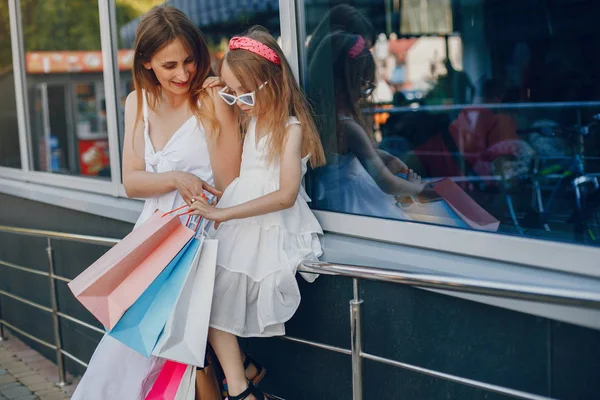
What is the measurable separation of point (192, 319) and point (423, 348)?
0.81m

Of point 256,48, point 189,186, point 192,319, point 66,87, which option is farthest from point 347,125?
point 66,87

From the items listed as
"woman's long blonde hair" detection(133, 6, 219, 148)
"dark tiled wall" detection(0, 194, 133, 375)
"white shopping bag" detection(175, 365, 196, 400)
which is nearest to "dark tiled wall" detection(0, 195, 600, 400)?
"white shopping bag" detection(175, 365, 196, 400)

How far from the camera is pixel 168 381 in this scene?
116 inches

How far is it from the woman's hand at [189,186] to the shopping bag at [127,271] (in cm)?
9

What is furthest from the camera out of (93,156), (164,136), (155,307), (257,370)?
(93,156)

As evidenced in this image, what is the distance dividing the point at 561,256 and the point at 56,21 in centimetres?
413

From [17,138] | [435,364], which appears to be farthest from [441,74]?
[17,138]

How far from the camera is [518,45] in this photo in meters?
3.75

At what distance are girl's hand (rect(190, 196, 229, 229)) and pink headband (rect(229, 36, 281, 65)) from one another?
0.54 metres

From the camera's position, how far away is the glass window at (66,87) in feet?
16.4

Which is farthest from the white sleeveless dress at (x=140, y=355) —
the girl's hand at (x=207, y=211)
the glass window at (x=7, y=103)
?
the glass window at (x=7, y=103)

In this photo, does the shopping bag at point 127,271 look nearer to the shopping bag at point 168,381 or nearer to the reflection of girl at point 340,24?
the shopping bag at point 168,381

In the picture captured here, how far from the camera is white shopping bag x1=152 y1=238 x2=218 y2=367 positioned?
107 inches

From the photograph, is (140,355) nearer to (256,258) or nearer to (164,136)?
(256,258)
